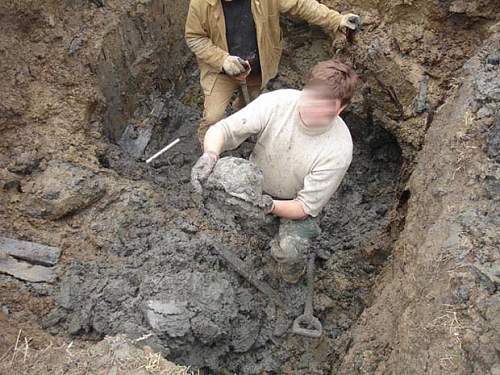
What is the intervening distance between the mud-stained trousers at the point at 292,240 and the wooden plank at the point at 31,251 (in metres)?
1.49

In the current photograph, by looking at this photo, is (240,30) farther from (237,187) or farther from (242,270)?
(242,270)

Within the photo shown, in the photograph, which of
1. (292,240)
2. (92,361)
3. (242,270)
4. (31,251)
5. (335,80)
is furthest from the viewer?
(242,270)

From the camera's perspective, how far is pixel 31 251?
379 centimetres

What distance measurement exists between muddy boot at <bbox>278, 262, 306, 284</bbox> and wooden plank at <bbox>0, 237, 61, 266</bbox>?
1548mm

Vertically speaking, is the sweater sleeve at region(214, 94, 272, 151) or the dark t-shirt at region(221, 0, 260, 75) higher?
the dark t-shirt at region(221, 0, 260, 75)

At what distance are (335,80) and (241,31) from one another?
55.5 inches

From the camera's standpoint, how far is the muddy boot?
12.9 ft

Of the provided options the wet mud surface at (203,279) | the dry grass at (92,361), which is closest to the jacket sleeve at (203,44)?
the wet mud surface at (203,279)

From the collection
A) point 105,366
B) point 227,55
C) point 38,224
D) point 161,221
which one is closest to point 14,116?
point 38,224

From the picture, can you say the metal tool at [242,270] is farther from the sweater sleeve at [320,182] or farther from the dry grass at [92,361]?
the dry grass at [92,361]

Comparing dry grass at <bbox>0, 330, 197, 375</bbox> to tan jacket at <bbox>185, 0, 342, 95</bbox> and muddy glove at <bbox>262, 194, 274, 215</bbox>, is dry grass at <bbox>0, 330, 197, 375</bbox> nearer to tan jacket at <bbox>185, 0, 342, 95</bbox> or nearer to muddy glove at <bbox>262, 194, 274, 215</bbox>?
muddy glove at <bbox>262, 194, 274, 215</bbox>

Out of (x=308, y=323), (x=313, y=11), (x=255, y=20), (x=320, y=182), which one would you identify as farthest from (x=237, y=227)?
(x=313, y=11)

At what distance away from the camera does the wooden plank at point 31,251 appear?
3.76m

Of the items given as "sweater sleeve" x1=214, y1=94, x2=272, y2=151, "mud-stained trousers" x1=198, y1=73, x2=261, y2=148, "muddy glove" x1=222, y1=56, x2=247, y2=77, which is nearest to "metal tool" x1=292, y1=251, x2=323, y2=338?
"sweater sleeve" x1=214, y1=94, x2=272, y2=151
